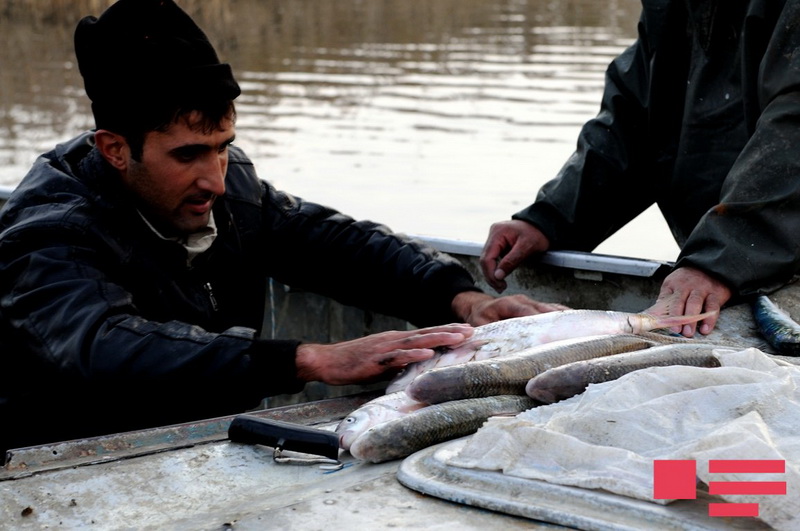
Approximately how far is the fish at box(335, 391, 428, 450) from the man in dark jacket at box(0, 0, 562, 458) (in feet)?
0.81

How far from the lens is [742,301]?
159 inches

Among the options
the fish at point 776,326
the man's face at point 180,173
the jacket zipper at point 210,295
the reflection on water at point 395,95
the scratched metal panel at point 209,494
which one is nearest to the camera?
the scratched metal panel at point 209,494

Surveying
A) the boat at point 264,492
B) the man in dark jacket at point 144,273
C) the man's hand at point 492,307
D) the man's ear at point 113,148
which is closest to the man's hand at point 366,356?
the man in dark jacket at point 144,273

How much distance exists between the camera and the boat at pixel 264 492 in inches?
96.3

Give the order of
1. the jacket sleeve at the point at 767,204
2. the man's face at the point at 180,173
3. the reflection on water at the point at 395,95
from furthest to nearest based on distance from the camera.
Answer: the reflection on water at the point at 395,95 → the jacket sleeve at the point at 767,204 → the man's face at the point at 180,173

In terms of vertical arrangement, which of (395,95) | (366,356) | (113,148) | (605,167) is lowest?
(395,95)

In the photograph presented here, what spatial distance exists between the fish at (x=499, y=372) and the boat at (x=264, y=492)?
0.31 m

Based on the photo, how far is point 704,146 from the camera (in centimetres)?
460

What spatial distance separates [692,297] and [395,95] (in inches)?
504

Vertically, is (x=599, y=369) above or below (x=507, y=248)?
above

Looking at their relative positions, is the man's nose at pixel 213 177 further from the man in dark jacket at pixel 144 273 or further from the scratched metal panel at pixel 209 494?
the scratched metal panel at pixel 209 494

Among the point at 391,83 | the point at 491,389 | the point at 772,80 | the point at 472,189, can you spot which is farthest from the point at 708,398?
the point at 391,83

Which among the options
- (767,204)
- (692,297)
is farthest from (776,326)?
(767,204)

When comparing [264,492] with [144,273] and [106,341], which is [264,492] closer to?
[106,341]
